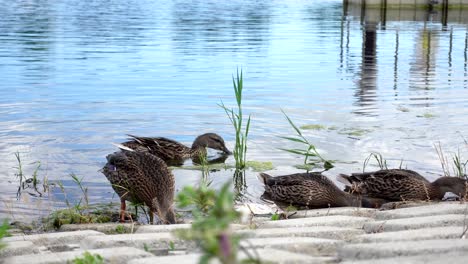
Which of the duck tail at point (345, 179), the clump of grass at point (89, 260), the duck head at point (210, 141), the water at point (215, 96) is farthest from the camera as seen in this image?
the duck head at point (210, 141)

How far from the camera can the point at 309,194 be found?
8500mm

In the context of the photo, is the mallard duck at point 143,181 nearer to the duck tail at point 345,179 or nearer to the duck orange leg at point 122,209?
the duck orange leg at point 122,209

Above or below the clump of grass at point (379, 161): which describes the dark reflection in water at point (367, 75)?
below

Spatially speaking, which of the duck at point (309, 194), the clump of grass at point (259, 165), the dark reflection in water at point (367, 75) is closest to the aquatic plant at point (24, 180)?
the duck at point (309, 194)

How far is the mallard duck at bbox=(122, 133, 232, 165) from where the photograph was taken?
10.6 m

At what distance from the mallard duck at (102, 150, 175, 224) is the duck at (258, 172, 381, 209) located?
1.38 meters

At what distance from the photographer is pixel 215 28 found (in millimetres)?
33906

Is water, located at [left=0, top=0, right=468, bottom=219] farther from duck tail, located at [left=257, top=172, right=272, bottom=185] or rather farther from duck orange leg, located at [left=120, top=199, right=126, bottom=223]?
duck orange leg, located at [left=120, top=199, right=126, bottom=223]

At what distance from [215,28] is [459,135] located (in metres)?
22.6

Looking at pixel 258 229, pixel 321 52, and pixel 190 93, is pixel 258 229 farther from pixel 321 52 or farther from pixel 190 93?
pixel 321 52

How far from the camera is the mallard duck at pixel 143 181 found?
745cm

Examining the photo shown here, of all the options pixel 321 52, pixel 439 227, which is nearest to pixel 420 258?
pixel 439 227

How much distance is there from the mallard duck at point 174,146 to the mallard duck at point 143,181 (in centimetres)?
251

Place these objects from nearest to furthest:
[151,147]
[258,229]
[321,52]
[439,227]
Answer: [439,227] < [258,229] < [151,147] < [321,52]
